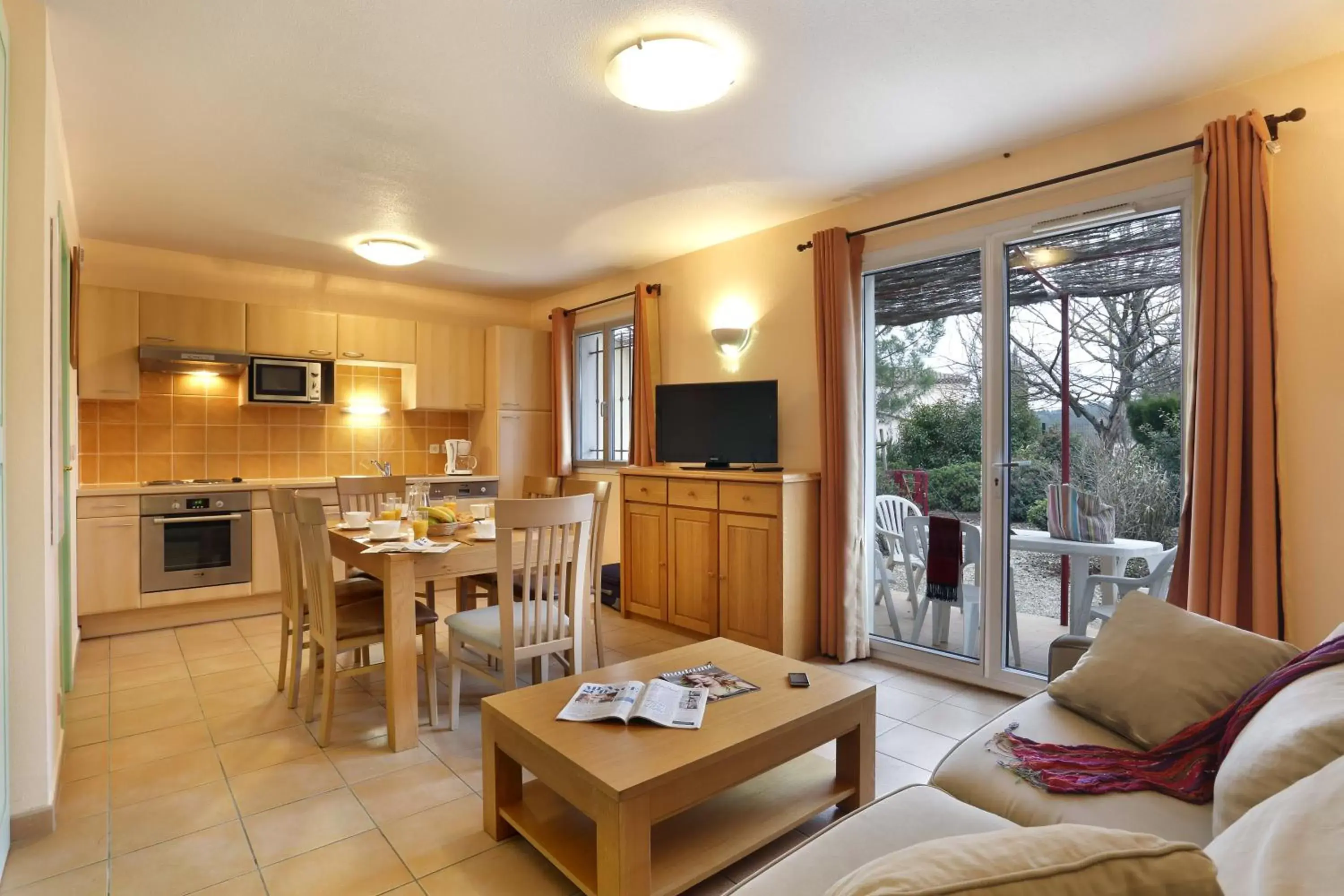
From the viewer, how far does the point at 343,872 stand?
1.89 metres

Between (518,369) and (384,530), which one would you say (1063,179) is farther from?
(518,369)

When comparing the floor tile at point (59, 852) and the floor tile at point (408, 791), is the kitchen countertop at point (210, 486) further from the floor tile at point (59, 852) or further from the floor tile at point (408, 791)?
the floor tile at point (59, 852)

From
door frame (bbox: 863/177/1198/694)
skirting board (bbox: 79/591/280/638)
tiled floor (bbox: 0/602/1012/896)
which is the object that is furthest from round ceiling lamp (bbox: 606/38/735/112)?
skirting board (bbox: 79/591/280/638)

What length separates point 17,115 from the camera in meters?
2.07

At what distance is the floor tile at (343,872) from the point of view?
1813 mm

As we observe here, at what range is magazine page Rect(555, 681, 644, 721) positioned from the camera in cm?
188

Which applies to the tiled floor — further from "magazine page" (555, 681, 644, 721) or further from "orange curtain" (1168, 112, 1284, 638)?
"orange curtain" (1168, 112, 1284, 638)

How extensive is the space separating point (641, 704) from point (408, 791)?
3.26 feet

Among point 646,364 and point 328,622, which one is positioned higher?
point 646,364

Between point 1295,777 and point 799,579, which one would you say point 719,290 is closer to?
point 799,579

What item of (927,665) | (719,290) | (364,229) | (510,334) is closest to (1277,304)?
(927,665)

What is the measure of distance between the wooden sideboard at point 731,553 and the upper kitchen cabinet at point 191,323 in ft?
10.0

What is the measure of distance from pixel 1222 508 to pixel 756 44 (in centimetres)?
230

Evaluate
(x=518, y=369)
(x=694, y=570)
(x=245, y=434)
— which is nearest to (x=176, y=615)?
(x=245, y=434)
